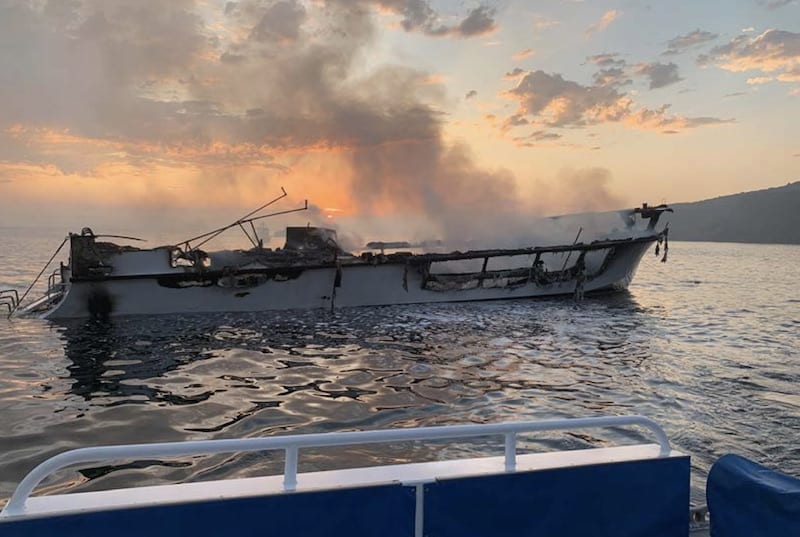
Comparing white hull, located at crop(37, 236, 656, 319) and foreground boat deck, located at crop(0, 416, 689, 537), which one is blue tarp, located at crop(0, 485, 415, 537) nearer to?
foreground boat deck, located at crop(0, 416, 689, 537)

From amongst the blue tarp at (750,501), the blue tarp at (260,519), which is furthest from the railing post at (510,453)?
the blue tarp at (750,501)

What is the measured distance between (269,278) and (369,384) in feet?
44.6

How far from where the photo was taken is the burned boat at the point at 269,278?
76.1 feet

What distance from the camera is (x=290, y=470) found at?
10.9ft

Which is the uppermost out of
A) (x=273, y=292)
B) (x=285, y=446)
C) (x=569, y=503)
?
(x=285, y=446)

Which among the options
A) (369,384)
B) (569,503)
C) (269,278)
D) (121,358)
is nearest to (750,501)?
(569,503)

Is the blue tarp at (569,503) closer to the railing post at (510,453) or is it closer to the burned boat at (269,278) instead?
the railing post at (510,453)

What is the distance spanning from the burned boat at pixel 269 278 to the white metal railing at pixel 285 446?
22.0 m

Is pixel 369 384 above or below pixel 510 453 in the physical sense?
below

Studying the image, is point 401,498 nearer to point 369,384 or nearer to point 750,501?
point 750,501

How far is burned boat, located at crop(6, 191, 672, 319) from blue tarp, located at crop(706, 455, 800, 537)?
22356mm

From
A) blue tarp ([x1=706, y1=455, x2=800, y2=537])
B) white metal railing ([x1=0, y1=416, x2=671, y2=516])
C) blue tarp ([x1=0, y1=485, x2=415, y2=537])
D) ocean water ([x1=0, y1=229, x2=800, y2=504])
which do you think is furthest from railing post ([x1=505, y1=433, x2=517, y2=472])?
ocean water ([x1=0, y1=229, x2=800, y2=504])

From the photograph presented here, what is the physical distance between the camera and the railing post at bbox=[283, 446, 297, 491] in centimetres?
329

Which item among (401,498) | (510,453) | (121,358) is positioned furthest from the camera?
(121,358)
